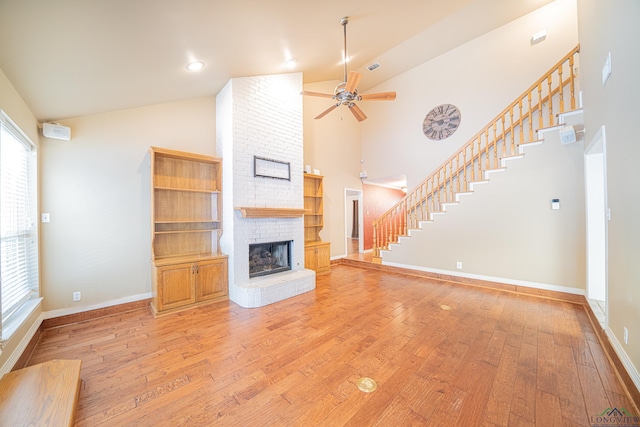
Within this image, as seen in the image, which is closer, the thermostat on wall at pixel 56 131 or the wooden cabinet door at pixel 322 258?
the thermostat on wall at pixel 56 131

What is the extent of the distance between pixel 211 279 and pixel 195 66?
2949mm

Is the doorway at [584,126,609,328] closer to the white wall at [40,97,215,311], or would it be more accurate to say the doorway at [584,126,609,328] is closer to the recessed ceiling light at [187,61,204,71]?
the recessed ceiling light at [187,61,204,71]

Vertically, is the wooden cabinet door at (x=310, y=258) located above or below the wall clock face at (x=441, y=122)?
below

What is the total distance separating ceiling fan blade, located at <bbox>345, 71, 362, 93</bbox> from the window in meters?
3.29

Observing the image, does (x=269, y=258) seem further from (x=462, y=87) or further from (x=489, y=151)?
(x=462, y=87)

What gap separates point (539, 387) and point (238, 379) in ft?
7.60

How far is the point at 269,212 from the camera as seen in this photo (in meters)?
3.88

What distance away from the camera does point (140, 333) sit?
272 centimetres

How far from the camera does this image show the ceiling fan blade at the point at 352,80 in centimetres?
296

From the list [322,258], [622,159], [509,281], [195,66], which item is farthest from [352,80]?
[509,281]

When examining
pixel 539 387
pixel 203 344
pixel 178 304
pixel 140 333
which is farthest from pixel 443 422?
pixel 178 304

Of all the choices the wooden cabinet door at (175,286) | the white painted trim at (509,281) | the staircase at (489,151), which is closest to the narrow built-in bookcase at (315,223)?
the staircase at (489,151)

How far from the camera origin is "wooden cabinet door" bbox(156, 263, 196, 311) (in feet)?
10.5

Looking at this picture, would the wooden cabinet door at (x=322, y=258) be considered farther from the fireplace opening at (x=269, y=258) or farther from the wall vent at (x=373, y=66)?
the wall vent at (x=373, y=66)
